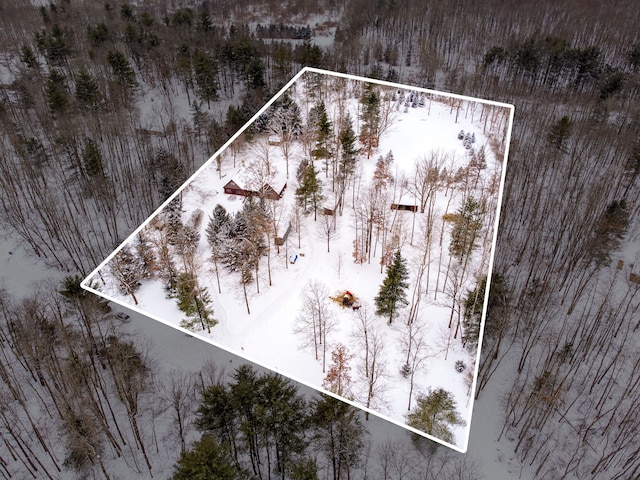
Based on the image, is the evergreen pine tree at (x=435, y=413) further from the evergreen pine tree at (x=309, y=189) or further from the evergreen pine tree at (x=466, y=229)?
the evergreen pine tree at (x=309, y=189)

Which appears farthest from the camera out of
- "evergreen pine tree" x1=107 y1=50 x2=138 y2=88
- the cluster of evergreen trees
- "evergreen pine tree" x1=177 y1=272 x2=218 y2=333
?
"evergreen pine tree" x1=107 y1=50 x2=138 y2=88

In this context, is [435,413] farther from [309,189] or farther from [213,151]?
[213,151]

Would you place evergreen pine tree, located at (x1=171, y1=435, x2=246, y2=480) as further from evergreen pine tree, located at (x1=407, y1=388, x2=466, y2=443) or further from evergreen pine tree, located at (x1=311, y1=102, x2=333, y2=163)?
evergreen pine tree, located at (x1=311, y1=102, x2=333, y2=163)

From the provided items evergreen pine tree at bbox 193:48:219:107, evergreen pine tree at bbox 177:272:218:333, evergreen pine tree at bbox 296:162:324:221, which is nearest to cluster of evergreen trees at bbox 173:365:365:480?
evergreen pine tree at bbox 296:162:324:221

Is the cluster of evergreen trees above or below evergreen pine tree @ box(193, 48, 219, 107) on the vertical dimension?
below

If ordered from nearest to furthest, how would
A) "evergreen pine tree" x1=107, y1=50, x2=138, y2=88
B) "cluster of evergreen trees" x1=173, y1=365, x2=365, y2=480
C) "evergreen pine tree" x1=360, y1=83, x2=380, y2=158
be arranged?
"evergreen pine tree" x1=360, y1=83, x2=380, y2=158 < "cluster of evergreen trees" x1=173, y1=365, x2=365, y2=480 < "evergreen pine tree" x1=107, y1=50, x2=138, y2=88

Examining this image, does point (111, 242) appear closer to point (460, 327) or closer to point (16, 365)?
point (16, 365)

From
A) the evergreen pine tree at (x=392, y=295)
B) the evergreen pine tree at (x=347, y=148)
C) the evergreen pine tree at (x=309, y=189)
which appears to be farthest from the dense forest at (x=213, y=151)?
the evergreen pine tree at (x=392, y=295)
